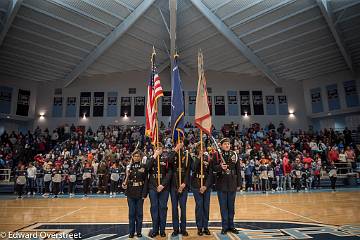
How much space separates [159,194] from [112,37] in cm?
1611

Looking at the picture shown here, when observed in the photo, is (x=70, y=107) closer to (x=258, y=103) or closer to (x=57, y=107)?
(x=57, y=107)

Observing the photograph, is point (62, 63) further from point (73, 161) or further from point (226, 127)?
point (226, 127)

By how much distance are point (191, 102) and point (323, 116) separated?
1259cm

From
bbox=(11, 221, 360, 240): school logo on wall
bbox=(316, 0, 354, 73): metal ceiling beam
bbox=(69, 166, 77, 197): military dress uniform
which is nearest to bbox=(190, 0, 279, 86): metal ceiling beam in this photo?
bbox=(316, 0, 354, 73): metal ceiling beam

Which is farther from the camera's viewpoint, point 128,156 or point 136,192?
point 128,156

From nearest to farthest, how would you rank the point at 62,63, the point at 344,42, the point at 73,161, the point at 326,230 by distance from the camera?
1. the point at 326,230
2. the point at 73,161
3. the point at 344,42
4. the point at 62,63

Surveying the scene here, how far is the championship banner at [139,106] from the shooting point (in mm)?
24714

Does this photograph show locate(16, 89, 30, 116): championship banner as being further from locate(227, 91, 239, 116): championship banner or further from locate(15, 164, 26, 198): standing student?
locate(227, 91, 239, 116): championship banner

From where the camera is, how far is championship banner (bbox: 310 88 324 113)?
24705 millimetres

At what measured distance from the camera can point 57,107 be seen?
24.7 m

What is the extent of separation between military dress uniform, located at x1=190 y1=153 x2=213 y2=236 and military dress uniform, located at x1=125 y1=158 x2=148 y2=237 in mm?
959

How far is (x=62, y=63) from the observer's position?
2144cm

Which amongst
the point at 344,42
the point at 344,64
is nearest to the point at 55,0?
the point at 344,42

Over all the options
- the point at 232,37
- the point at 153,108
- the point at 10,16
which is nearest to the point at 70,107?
the point at 10,16
